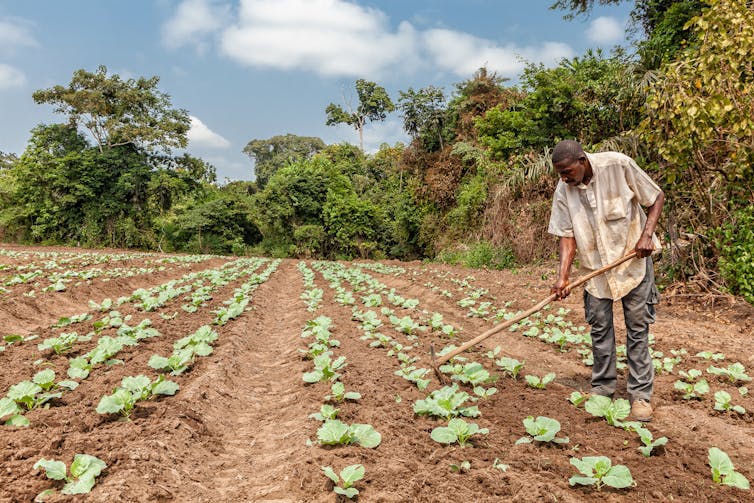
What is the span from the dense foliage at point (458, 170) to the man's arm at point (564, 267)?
4.69 m

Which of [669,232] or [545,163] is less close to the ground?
[545,163]

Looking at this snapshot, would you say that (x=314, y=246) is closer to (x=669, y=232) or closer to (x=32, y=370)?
(x=669, y=232)

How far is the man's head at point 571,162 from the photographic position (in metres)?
3.79

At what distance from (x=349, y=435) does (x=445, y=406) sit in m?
0.80

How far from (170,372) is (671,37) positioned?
14.8 meters

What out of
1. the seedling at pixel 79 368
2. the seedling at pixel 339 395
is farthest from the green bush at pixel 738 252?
the seedling at pixel 79 368

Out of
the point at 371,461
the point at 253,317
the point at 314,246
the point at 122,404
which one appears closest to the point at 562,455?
the point at 371,461

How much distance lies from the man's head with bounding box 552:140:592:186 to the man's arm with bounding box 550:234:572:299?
0.63 metres

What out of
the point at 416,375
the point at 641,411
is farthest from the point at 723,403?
the point at 416,375

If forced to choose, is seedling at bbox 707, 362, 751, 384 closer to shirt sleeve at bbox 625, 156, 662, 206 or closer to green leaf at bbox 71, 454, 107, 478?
shirt sleeve at bbox 625, 156, 662, 206

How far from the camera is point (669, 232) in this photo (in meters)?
9.53

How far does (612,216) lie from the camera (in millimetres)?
3971

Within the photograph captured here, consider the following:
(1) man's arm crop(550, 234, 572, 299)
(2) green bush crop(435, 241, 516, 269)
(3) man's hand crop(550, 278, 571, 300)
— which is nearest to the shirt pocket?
(1) man's arm crop(550, 234, 572, 299)

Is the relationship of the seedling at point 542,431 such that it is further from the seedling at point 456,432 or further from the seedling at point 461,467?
the seedling at point 461,467
